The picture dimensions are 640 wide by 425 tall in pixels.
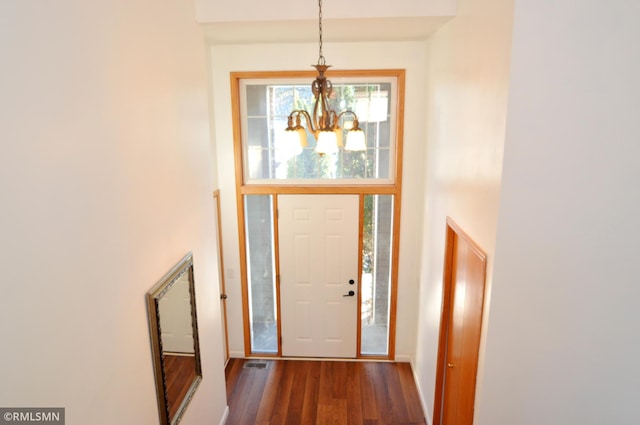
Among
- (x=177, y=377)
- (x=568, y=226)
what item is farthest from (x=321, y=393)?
(x=568, y=226)

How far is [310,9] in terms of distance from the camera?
296cm

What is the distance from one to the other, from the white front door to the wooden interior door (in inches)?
54.8

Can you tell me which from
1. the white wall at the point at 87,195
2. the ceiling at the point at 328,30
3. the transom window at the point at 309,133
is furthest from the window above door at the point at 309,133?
the white wall at the point at 87,195

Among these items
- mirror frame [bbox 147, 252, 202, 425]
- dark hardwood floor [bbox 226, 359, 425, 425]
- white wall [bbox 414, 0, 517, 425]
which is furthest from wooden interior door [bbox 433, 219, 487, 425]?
mirror frame [bbox 147, 252, 202, 425]

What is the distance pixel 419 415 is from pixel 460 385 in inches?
49.2

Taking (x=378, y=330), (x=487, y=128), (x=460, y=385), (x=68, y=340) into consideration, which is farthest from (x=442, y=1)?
(x=378, y=330)

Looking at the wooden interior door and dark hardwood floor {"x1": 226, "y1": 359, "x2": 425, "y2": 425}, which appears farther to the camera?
dark hardwood floor {"x1": 226, "y1": 359, "x2": 425, "y2": 425}

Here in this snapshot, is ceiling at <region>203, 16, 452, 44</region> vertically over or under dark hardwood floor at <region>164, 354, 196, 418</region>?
over

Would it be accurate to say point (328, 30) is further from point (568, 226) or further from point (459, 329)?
point (459, 329)

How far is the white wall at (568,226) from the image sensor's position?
182 cm

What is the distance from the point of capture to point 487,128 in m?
2.19

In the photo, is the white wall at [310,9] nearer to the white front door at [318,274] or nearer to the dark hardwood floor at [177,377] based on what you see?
the white front door at [318,274]

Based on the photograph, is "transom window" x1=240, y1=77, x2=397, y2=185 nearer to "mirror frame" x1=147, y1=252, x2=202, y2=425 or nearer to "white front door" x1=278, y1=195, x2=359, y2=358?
"white front door" x1=278, y1=195, x2=359, y2=358

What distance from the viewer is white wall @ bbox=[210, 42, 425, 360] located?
3.97 metres
